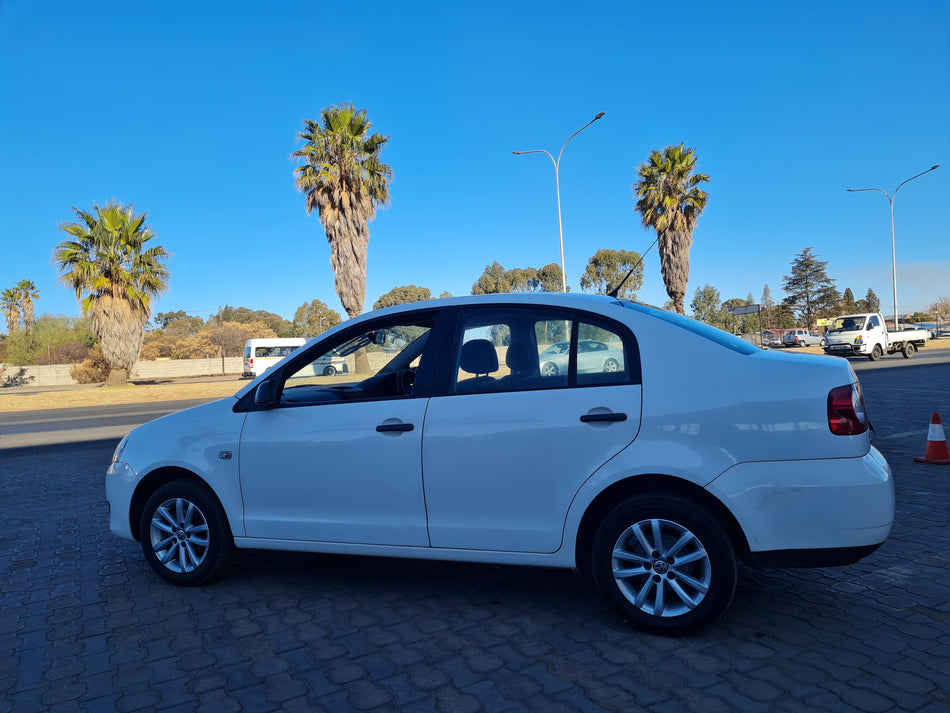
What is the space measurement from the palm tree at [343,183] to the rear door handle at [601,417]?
2592cm

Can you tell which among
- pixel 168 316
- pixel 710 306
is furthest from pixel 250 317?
pixel 710 306

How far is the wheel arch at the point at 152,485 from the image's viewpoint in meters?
4.10

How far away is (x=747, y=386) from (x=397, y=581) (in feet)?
8.13

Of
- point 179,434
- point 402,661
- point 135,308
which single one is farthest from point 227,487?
point 135,308

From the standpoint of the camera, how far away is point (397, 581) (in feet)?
13.9

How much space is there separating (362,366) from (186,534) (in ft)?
4.99

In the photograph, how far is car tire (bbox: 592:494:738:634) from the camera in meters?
3.04

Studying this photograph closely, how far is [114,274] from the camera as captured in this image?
2839cm

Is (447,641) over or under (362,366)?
under

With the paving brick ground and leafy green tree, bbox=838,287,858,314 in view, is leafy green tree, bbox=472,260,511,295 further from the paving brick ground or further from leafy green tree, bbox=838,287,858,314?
the paving brick ground

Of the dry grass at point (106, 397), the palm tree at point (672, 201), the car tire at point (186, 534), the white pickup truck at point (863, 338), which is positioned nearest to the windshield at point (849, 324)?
the white pickup truck at point (863, 338)

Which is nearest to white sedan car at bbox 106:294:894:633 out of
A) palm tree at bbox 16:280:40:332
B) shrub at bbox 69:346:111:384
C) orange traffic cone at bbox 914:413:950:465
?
orange traffic cone at bbox 914:413:950:465

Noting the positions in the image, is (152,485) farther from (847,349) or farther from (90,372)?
(90,372)

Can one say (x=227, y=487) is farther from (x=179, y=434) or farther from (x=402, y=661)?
(x=402, y=661)
